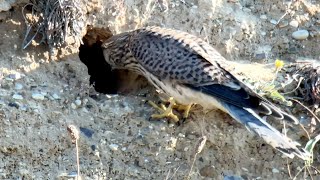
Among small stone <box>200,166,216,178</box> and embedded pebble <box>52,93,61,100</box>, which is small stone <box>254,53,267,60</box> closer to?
small stone <box>200,166,216,178</box>

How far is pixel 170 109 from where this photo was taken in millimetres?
4965

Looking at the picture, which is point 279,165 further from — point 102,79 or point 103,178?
point 102,79

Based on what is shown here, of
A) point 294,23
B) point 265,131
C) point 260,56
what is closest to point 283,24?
point 294,23

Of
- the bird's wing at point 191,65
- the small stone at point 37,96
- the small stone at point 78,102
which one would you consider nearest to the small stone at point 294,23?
the bird's wing at point 191,65

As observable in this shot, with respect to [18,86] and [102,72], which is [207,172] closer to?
[18,86]

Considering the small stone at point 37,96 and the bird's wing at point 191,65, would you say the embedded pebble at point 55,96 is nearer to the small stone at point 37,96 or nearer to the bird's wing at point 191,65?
the small stone at point 37,96

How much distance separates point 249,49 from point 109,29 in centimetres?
104

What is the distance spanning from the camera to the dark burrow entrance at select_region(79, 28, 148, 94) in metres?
5.68

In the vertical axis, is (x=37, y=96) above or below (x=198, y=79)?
below

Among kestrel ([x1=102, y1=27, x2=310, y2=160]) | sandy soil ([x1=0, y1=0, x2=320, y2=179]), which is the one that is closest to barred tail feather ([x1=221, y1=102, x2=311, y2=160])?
kestrel ([x1=102, y1=27, x2=310, y2=160])

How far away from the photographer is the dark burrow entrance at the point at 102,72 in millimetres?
5684

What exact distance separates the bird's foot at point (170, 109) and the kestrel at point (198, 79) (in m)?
0.07

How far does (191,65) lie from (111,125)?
638mm

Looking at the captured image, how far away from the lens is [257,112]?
4562 millimetres
